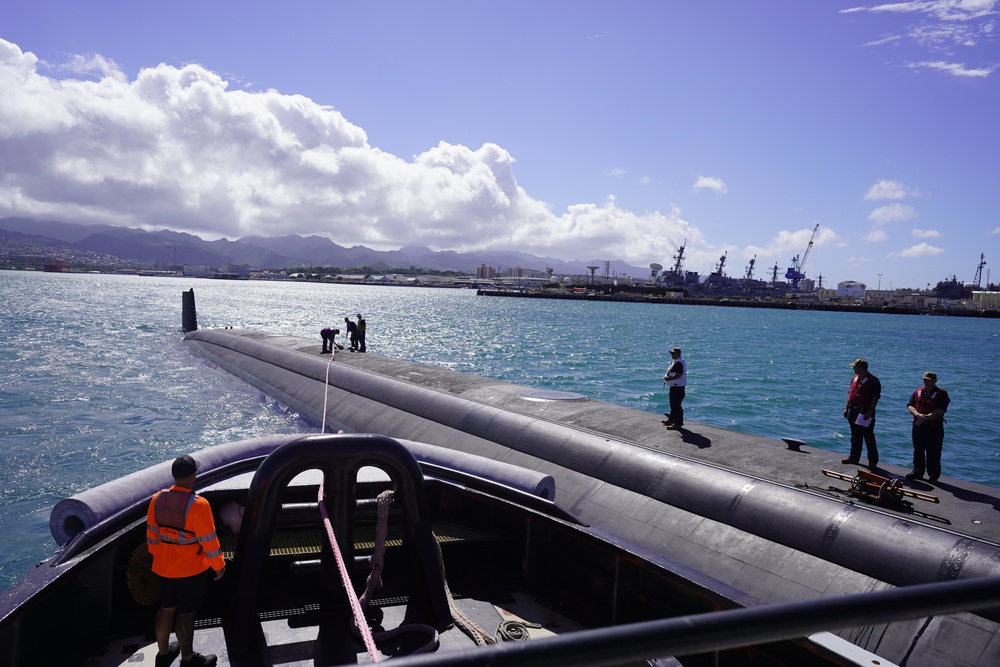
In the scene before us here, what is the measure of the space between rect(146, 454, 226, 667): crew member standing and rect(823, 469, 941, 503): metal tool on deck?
8.93 m

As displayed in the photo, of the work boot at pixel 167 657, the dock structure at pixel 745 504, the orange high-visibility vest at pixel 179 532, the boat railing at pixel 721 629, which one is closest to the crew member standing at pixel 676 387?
the dock structure at pixel 745 504

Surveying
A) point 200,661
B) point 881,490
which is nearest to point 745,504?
point 881,490

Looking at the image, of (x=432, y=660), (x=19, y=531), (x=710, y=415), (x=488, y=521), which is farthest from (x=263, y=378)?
(x=432, y=660)

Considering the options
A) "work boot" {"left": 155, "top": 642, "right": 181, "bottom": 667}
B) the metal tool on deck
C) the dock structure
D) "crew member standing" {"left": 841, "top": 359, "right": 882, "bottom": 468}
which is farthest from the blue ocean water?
the metal tool on deck

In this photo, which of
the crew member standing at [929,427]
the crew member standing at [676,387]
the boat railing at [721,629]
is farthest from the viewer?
the crew member standing at [676,387]

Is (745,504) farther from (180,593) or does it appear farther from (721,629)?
(721,629)

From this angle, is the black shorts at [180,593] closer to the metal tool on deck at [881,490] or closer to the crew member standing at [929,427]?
the metal tool on deck at [881,490]

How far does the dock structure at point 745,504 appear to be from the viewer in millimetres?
8141

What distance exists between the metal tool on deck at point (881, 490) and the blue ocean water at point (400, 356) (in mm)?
14215

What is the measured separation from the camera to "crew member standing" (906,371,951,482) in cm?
1101

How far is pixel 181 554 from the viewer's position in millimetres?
5535

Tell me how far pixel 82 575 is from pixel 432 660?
241 inches

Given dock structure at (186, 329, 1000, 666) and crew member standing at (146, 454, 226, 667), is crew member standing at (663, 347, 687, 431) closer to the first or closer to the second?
dock structure at (186, 329, 1000, 666)

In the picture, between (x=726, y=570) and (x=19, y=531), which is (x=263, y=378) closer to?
(x=19, y=531)
